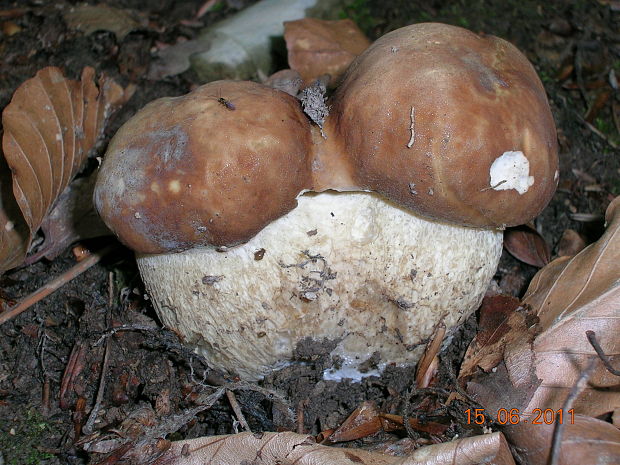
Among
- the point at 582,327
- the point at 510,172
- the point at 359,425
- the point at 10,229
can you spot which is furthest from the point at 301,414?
the point at 10,229

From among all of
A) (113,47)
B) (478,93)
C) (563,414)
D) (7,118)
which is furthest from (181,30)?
(563,414)

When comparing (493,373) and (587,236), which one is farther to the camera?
(587,236)

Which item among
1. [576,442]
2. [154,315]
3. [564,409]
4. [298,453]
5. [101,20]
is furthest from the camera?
[101,20]

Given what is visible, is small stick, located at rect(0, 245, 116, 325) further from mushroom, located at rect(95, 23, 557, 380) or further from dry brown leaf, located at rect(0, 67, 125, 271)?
mushroom, located at rect(95, 23, 557, 380)

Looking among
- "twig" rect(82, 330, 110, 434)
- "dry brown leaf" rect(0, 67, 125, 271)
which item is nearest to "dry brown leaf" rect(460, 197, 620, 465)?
"twig" rect(82, 330, 110, 434)

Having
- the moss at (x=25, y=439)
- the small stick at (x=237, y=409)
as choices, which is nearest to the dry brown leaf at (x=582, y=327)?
the small stick at (x=237, y=409)

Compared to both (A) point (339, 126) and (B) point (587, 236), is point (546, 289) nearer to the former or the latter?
(B) point (587, 236)
